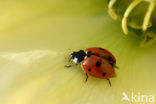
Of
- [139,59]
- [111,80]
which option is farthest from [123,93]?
[139,59]

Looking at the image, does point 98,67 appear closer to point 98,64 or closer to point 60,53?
point 98,64

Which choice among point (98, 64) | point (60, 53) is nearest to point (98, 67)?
point (98, 64)

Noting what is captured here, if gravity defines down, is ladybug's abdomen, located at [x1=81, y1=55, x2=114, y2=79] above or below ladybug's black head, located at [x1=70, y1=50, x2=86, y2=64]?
below
